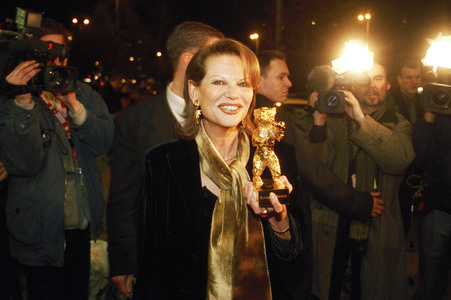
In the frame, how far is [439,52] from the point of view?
3588 mm

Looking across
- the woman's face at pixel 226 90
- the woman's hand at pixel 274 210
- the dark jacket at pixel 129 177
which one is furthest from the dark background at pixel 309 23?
the woman's hand at pixel 274 210

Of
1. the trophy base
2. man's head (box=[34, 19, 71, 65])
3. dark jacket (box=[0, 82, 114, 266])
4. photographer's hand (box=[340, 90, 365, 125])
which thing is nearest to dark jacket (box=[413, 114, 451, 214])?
photographer's hand (box=[340, 90, 365, 125])

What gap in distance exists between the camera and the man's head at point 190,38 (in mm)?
2746

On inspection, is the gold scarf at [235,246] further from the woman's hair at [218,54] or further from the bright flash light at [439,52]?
the bright flash light at [439,52]

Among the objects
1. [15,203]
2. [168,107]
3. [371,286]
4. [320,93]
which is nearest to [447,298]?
[371,286]

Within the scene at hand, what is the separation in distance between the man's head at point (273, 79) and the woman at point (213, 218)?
130cm

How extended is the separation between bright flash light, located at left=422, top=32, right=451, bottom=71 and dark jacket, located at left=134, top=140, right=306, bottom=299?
85.0 inches

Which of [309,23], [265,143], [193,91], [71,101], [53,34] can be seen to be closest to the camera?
[265,143]

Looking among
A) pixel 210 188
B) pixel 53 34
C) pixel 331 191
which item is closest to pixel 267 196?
pixel 210 188

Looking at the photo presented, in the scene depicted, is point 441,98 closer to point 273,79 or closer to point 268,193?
point 273,79

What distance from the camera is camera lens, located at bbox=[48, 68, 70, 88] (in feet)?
9.44

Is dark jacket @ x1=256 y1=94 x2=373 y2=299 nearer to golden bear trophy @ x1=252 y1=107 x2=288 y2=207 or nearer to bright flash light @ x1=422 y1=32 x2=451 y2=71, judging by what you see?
A: golden bear trophy @ x1=252 y1=107 x2=288 y2=207

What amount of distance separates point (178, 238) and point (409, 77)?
4.14m

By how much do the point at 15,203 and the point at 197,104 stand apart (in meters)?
1.60
